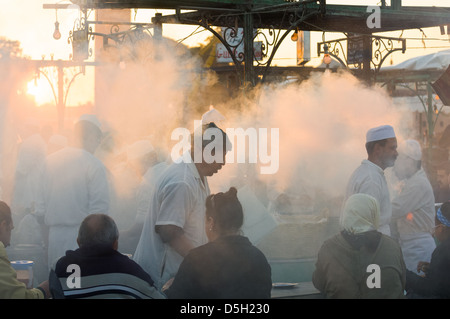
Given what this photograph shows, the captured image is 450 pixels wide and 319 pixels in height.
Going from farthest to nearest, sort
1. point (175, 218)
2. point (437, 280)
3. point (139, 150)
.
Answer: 1. point (139, 150)
2. point (437, 280)
3. point (175, 218)

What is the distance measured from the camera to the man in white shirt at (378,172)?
4383 millimetres

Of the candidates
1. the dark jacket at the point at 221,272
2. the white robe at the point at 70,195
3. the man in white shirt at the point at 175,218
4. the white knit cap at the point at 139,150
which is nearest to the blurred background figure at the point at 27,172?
the white knit cap at the point at 139,150

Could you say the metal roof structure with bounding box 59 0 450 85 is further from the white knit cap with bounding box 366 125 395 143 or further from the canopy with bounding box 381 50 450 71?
the canopy with bounding box 381 50 450 71

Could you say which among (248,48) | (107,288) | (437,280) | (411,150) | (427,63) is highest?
(427,63)

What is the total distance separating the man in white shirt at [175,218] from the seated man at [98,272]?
0.30 m

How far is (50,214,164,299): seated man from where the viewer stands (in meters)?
3.12

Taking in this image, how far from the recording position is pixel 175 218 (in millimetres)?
3459

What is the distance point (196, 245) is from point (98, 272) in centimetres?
67

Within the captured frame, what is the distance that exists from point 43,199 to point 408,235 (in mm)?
3129

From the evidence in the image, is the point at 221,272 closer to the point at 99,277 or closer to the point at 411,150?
the point at 99,277

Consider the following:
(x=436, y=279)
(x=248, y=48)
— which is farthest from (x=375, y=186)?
(x=248, y=48)

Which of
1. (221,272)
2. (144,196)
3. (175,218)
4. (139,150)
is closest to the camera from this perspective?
(221,272)

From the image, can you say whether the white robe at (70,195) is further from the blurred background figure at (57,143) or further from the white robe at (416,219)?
the white robe at (416,219)

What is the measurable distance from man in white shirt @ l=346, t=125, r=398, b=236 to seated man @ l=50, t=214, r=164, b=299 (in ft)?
6.10
